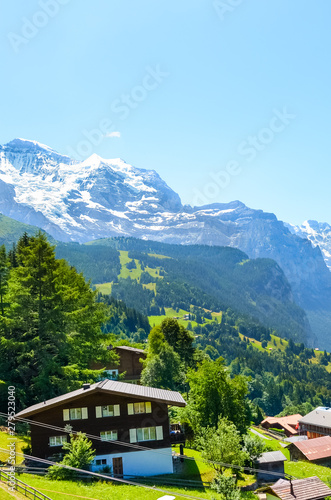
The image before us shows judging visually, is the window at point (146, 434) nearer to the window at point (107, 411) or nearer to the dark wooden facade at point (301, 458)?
the window at point (107, 411)

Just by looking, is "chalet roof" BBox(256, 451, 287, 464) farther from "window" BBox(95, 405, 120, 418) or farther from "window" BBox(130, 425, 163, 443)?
"window" BBox(95, 405, 120, 418)

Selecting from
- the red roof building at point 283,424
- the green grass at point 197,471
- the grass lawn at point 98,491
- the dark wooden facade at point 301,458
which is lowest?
the red roof building at point 283,424

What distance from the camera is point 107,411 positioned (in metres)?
41.9

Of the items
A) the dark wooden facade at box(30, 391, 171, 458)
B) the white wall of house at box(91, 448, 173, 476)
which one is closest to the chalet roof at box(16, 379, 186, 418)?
the dark wooden facade at box(30, 391, 171, 458)

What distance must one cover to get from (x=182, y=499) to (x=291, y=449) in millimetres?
43474

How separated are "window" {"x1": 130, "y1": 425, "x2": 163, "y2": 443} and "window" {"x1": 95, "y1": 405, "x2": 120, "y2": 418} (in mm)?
2191

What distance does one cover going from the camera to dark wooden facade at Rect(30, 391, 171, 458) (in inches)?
1550

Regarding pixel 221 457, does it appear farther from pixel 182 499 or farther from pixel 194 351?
pixel 194 351

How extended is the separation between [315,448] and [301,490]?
125ft

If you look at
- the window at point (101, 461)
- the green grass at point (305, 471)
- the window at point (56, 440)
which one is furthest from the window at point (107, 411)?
the green grass at point (305, 471)

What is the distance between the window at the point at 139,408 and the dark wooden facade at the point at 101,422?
273mm

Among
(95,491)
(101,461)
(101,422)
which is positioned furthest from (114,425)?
(95,491)

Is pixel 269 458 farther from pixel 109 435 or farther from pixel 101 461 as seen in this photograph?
pixel 101 461

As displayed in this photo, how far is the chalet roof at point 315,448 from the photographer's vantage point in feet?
221
